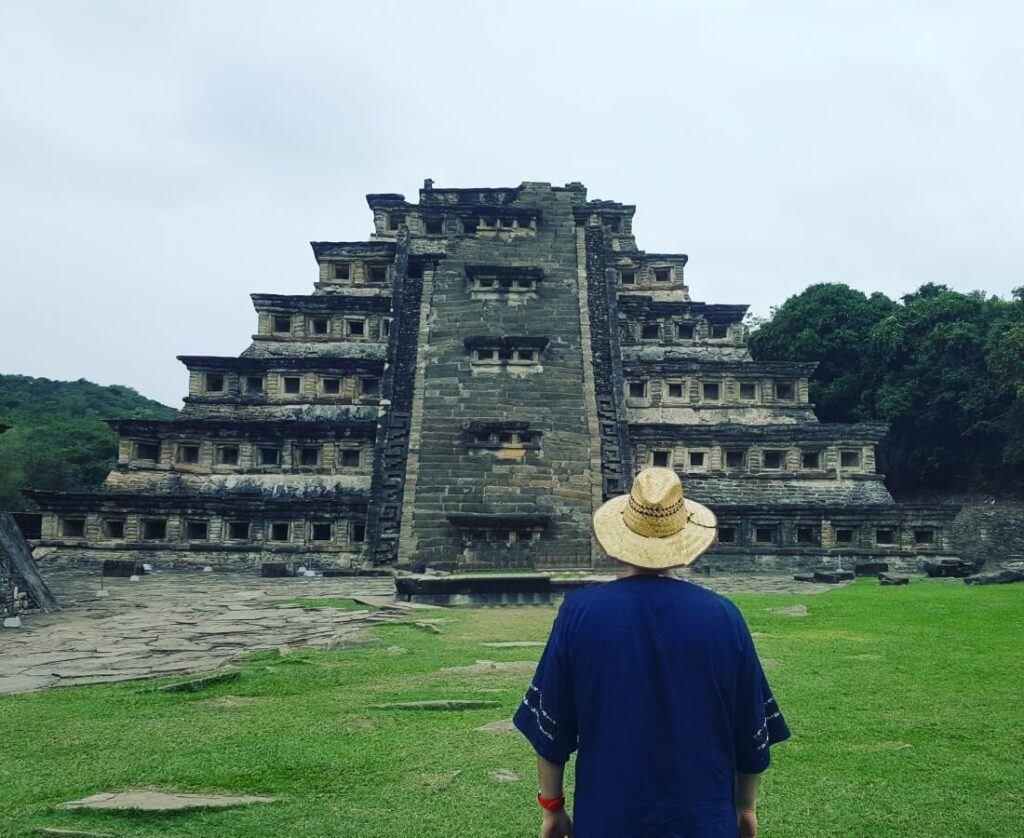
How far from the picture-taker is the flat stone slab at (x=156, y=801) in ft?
13.4

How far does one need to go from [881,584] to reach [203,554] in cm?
1766

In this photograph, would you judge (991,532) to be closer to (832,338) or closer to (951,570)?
(951,570)

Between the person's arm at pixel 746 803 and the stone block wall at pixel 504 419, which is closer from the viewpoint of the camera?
the person's arm at pixel 746 803

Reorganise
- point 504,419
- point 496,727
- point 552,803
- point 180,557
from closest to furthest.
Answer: point 552,803
point 496,727
point 504,419
point 180,557

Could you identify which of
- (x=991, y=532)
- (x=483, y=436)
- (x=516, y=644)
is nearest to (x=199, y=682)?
(x=516, y=644)

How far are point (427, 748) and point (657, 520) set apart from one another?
302 cm

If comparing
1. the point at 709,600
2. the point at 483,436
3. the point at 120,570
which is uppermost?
the point at 483,436

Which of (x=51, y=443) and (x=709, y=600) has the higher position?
(x=51, y=443)

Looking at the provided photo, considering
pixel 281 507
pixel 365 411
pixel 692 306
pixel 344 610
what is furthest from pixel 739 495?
pixel 344 610

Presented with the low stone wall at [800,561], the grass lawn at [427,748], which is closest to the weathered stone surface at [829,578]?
the low stone wall at [800,561]

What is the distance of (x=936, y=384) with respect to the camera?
106 feet

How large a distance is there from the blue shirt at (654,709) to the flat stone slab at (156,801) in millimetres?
2237

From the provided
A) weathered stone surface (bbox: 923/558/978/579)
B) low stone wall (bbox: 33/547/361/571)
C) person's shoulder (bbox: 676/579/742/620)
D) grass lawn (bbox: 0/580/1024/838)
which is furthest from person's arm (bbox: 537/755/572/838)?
weathered stone surface (bbox: 923/558/978/579)

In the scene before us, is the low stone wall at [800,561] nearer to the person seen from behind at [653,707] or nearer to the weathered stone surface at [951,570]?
the weathered stone surface at [951,570]
